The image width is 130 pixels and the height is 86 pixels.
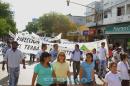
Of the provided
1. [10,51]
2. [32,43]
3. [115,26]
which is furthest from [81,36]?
[10,51]

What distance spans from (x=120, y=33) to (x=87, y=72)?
44.6 m

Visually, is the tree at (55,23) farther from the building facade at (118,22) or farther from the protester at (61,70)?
the protester at (61,70)

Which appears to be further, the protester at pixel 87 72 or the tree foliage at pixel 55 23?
the tree foliage at pixel 55 23

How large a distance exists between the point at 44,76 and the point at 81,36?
75.3 meters

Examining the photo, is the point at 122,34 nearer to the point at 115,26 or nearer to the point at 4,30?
the point at 115,26

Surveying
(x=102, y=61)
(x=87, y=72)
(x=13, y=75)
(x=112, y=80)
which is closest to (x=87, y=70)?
(x=87, y=72)

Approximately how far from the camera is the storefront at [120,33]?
176 ft

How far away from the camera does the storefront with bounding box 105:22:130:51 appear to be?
176ft

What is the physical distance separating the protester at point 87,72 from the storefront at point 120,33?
136 feet

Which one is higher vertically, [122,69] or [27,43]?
[27,43]

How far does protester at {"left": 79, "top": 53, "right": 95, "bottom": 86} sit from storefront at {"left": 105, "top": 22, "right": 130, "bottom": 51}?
4136 centimetres

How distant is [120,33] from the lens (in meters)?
54.9

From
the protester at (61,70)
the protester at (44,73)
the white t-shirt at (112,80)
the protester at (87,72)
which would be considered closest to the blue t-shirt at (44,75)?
the protester at (44,73)

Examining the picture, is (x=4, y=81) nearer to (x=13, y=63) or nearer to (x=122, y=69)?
(x=13, y=63)
